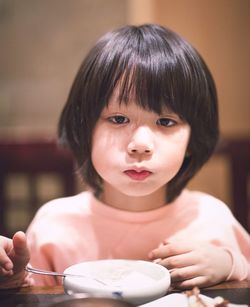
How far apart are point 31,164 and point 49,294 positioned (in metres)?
1.81

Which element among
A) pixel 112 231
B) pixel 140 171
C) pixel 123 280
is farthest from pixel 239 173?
pixel 123 280

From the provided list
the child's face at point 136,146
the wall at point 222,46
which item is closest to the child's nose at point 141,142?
the child's face at point 136,146

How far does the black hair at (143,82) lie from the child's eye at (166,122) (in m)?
0.02

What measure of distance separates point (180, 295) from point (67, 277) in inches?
7.0

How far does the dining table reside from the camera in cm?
71

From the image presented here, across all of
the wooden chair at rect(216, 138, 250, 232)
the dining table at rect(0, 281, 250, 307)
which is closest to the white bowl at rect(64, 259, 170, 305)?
the dining table at rect(0, 281, 250, 307)

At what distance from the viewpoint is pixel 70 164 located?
245cm

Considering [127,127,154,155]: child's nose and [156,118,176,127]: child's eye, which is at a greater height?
[156,118,176,127]: child's eye

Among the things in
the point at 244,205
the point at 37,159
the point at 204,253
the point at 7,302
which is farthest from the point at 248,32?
the point at 7,302

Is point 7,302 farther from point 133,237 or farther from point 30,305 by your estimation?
point 133,237

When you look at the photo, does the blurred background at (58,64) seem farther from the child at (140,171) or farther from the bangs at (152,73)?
the bangs at (152,73)

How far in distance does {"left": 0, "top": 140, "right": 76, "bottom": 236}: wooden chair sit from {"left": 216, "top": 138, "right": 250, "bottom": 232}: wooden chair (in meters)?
0.80

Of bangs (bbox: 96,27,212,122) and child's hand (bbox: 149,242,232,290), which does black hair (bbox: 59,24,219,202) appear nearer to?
bangs (bbox: 96,27,212,122)

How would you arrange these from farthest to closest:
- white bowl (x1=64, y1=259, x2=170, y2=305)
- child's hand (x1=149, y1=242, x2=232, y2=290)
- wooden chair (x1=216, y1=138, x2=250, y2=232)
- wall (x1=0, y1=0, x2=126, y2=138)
A: 1. wall (x1=0, y1=0, x2=126, y2=138)
2. wooden chair (x1=216, y1=138, x2=250, y2=232)
3. child's hand (x1=149, y1=242, x2=232, y2=290)
4. white bowl (x1=64, y1=259, x2=170, y2=305)
